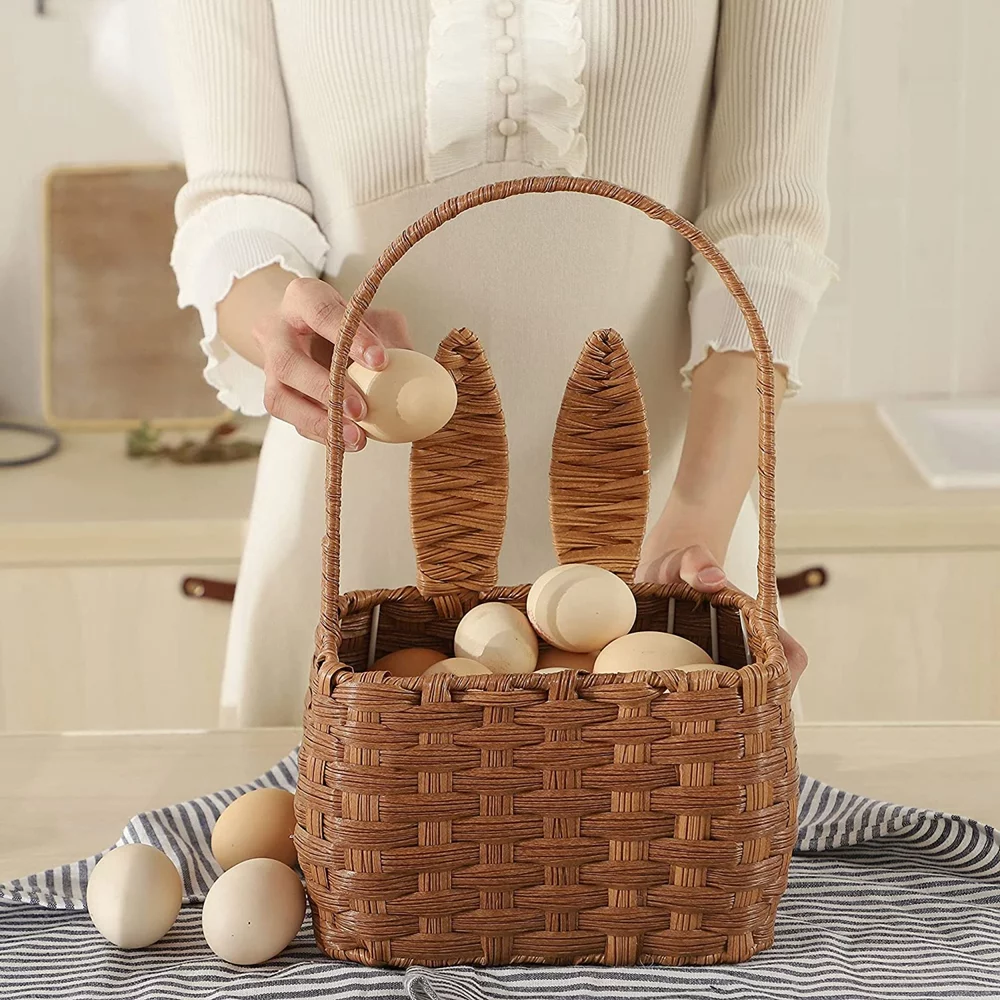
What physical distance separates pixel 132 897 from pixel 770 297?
0.58 m

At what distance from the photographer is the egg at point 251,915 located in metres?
0.55

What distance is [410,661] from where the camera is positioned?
0.61m

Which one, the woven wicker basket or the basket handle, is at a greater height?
the basket handle

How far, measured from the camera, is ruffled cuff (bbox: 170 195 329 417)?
85 centimetres

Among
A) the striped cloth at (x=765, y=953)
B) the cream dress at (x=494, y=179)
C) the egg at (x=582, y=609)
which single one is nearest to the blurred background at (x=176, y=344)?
the cream dress at (x=494, y=179)

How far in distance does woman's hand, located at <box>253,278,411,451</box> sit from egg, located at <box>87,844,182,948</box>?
23 cm

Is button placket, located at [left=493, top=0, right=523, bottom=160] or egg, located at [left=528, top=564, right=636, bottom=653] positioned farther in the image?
button placket, located at [left=493, top=0, right=523, bottom=160]

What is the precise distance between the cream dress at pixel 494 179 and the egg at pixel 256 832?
1.06 feet

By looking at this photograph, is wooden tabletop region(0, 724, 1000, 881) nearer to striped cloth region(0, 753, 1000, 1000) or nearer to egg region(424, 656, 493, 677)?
striped cloth region(0, 753, 1000, 1000)

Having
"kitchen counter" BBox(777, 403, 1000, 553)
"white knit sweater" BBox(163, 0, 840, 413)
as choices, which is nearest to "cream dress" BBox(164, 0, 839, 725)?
"white knit sweater" BBox(163, 0, 840, 413)

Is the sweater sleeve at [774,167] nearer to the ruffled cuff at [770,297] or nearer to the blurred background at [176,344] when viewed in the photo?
the ruffled cuff at [770,297]

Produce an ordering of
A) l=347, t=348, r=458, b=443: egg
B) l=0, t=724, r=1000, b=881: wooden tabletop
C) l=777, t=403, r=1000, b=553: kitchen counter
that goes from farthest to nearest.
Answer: l=777, t=403, r=1000, b=553: kitchen counter → l=0, t=724, r=1000, b=881: wooden tabletop → l=347, t=348, r=458, b=443: egg

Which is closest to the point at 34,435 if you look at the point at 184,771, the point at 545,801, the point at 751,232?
the point at 184,771

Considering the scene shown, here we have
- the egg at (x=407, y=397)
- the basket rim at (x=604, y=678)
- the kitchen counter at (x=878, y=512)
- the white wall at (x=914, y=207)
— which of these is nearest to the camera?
the basket rim at (x=604, y=678)
